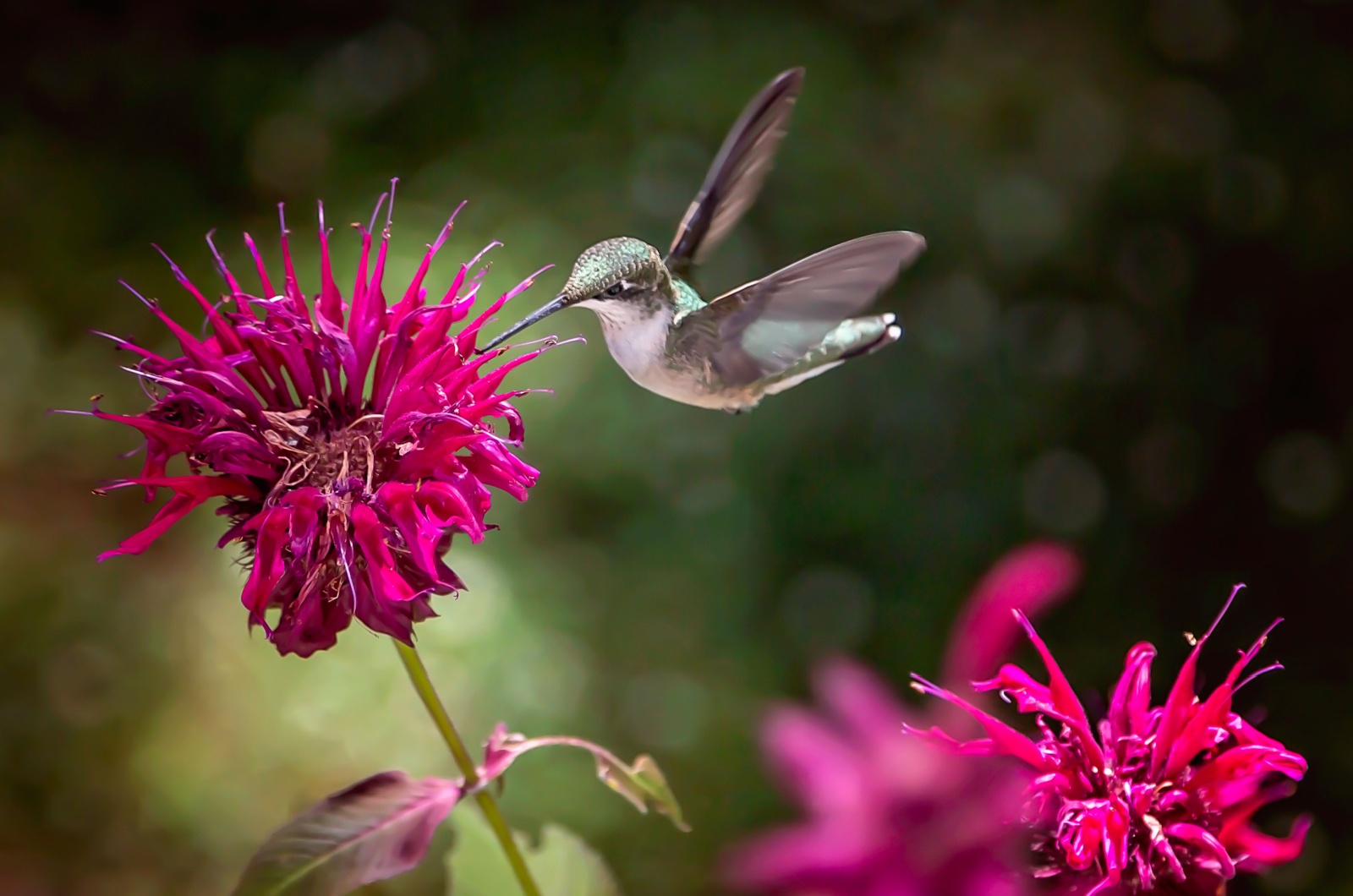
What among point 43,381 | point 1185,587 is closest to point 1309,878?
point 1185,587

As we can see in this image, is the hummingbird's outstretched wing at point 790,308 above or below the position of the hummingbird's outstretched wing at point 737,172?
below

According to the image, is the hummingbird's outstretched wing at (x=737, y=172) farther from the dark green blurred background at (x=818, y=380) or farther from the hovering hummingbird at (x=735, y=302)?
the dark green blurred background at (x=818, y=380)

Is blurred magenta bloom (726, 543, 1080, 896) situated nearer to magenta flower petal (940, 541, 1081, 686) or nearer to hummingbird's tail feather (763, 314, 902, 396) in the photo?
magenta flower petal (940, 541, 1081, 686)

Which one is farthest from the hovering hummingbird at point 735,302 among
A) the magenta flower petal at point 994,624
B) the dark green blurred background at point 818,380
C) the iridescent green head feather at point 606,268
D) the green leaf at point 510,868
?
the dark green blurred background at point 818,380

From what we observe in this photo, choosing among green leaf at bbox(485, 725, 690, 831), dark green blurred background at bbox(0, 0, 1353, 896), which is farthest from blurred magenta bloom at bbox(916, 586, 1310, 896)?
dark green blurred background at bbox(0, 0, 1353, 896)

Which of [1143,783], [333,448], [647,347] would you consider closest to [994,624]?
[1143,783]

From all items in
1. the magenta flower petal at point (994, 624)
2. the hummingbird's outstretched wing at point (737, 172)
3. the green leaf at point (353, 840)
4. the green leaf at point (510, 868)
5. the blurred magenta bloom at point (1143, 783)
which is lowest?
the blurred magenta bloom at point (1143, 783)
